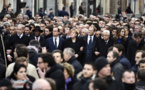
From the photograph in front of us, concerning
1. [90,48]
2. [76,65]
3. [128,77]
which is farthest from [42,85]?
[90,48]

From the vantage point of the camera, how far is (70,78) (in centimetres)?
1001

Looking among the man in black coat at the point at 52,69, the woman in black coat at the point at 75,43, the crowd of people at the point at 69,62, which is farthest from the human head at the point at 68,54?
the woman in black coat at the point at 75,43

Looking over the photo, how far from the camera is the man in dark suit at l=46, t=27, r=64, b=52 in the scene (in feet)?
54.1

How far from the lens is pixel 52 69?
9148 mm

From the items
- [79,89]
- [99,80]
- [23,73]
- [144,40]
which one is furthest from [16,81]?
[144,40]

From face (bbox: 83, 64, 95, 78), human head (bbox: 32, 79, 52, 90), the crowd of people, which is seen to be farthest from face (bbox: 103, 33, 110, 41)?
human head (bbox: 32, 79, 52, 90)

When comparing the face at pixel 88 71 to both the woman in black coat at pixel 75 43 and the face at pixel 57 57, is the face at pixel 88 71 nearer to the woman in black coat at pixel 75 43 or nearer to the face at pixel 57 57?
the face at pixel 57 57

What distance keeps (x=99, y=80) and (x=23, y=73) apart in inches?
75.9

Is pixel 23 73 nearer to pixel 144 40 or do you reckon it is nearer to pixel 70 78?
pixel 70 78

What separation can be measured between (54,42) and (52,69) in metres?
7.43

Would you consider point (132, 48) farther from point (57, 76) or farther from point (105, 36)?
point (57, 76)

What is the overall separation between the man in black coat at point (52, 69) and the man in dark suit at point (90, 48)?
22.9 feet

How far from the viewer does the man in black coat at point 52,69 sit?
892 cm

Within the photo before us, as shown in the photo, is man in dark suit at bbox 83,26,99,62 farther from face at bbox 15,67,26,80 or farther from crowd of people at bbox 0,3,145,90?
face at bbox 15,67,26,80
